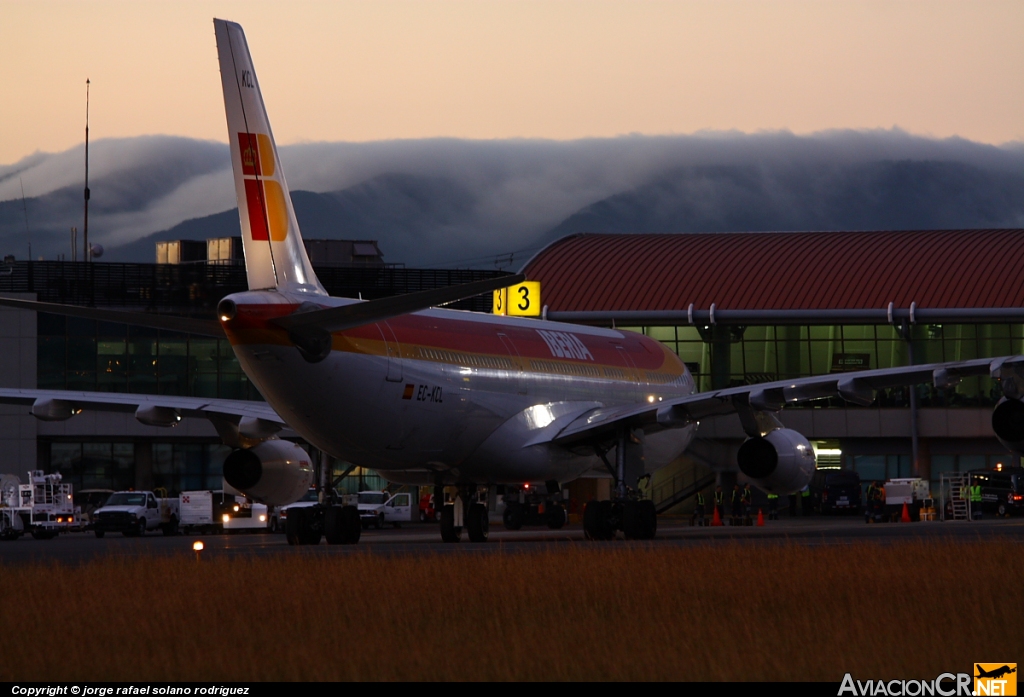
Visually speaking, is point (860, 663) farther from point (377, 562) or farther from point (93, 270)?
point (93, 270)

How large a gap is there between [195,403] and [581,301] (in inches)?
1485

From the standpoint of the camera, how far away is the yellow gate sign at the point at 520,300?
61062 millimetres

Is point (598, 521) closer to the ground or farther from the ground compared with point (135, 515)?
closer to the ground

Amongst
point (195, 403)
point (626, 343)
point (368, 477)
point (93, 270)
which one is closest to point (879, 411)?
point (368, 477)

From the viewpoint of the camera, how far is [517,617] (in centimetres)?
1485

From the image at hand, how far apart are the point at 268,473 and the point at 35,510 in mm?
19061

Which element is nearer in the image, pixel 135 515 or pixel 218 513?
pixel 135 515

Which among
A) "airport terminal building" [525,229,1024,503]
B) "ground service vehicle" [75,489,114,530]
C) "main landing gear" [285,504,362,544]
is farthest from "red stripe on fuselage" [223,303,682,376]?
"ground service vehicle" [75,489,114,530]

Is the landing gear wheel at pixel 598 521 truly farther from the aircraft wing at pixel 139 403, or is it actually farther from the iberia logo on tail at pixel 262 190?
the iberia logo on tail at pixel 262 190

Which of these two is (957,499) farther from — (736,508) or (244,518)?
(244,518)

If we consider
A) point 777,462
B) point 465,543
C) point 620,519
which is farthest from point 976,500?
point 465,543

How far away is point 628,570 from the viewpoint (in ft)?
62.9

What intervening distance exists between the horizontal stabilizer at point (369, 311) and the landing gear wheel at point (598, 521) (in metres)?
8.69

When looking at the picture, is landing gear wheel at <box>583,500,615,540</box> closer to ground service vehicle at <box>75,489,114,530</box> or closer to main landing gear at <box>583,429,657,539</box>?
main landing gear at <box>583,429,657,539</box>
